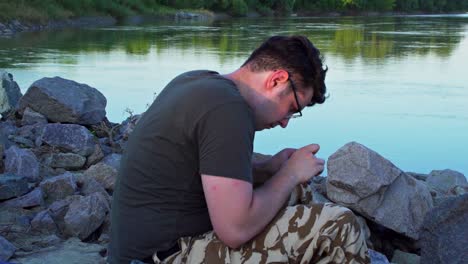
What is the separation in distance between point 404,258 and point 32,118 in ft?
12.6

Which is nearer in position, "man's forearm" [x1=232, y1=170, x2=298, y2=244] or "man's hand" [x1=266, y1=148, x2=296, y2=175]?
"man's forearm" [x1=232, y1=170, x2=298, y2=244]

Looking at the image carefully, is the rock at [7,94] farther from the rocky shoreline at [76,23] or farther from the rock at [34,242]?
the rocky shoreline at [76,23]

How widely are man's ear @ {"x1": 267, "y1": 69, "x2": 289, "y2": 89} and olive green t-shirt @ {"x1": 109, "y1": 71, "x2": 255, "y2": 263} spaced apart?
0.13 meters

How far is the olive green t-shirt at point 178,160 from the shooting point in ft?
6.52

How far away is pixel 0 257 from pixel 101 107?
161 inches

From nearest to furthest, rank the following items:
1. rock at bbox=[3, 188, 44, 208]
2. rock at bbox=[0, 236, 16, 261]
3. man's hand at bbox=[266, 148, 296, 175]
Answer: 1. man's hand at bbox=[266, 148, 296, 175]
2. rock at bbox=[0, 236, 16, 261]
3. rock at bbox=[3, 188, 44, 208]

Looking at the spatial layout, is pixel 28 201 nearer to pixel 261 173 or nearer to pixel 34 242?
pixel 34 242

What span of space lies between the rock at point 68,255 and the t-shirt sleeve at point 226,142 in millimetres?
1494

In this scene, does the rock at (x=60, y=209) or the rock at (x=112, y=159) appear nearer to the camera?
the rock at (x=60, y=209)

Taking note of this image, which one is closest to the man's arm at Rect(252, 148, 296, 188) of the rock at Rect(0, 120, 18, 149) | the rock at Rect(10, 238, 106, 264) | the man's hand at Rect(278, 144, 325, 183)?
the man's hand at Rect(278, 144, 325, 183)

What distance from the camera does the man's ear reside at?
214 cm

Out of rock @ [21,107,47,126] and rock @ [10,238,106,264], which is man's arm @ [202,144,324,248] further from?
rock @ [21,107,47,126]

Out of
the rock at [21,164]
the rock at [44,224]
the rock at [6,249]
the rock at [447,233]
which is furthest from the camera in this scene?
the rock at [21,164]

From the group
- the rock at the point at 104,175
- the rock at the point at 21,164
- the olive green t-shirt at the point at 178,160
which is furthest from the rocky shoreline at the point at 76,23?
the olive green t-shirt at the point at 178,160
